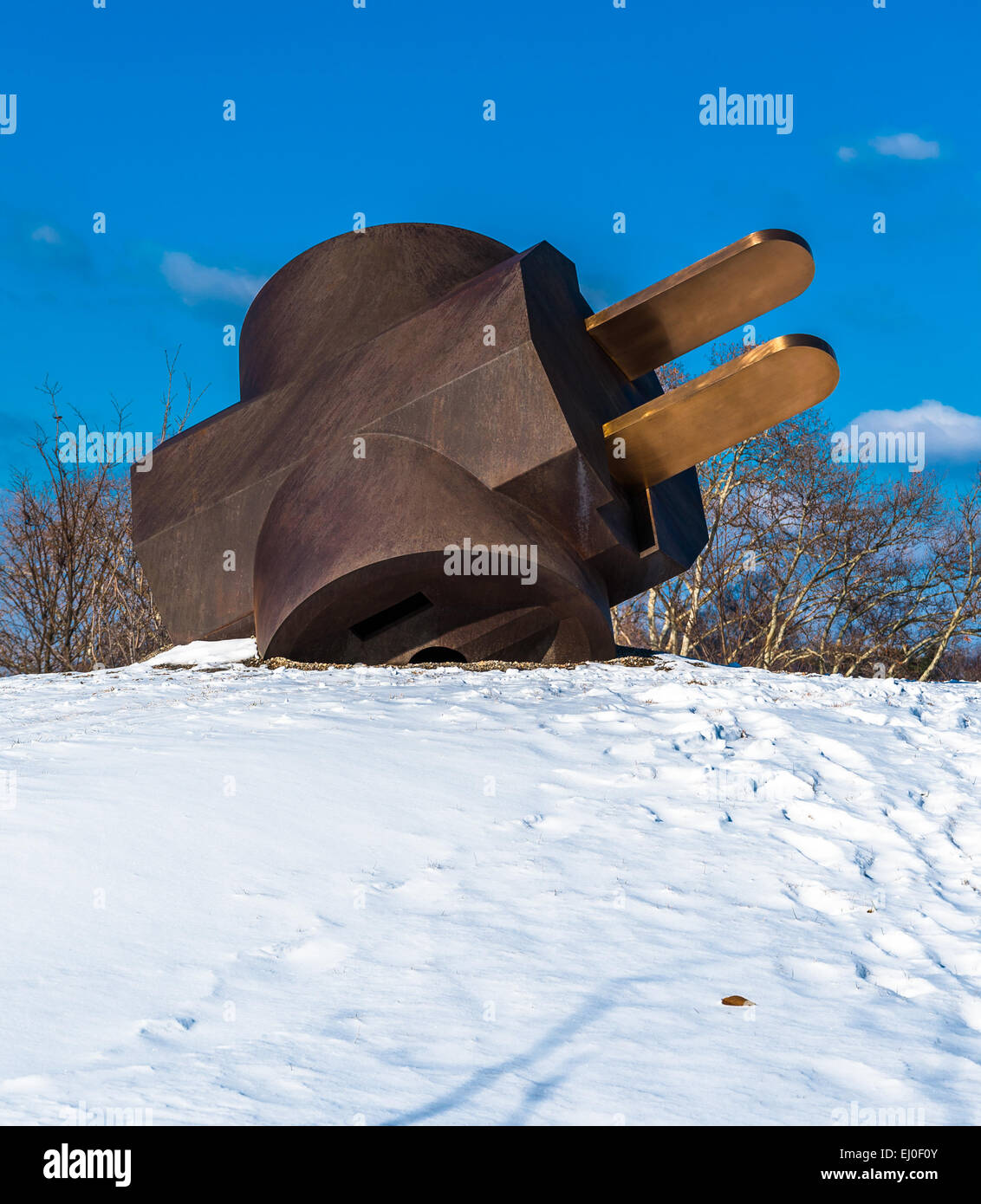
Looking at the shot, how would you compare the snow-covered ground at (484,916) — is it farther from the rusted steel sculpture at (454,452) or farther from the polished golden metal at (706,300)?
the polished golden metal at (706,300)

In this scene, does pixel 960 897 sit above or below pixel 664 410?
below

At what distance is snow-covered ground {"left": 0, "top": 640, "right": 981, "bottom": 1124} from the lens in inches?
103

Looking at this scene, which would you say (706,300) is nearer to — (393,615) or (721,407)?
(721,407)

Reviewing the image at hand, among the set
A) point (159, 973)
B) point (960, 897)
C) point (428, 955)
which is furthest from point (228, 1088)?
point (960, 897)

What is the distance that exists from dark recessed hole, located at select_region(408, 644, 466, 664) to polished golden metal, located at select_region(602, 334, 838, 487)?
2.12 meters

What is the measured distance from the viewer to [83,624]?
16.1 metres

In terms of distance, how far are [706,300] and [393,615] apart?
380cm

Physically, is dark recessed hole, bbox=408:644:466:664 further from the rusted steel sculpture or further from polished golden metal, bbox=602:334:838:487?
polished golden metal, bbox=602:334:838:487

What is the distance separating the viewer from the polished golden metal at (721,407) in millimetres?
8312

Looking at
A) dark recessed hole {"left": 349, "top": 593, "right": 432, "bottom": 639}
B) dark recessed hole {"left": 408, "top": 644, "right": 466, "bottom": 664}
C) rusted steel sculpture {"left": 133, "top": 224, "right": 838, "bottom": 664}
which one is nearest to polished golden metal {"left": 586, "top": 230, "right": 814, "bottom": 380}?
rusted steel sculpture {"left": 133, "top": 224, "right": 838, "bottom": 664}

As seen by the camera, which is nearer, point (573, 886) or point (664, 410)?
point (573, 886)
